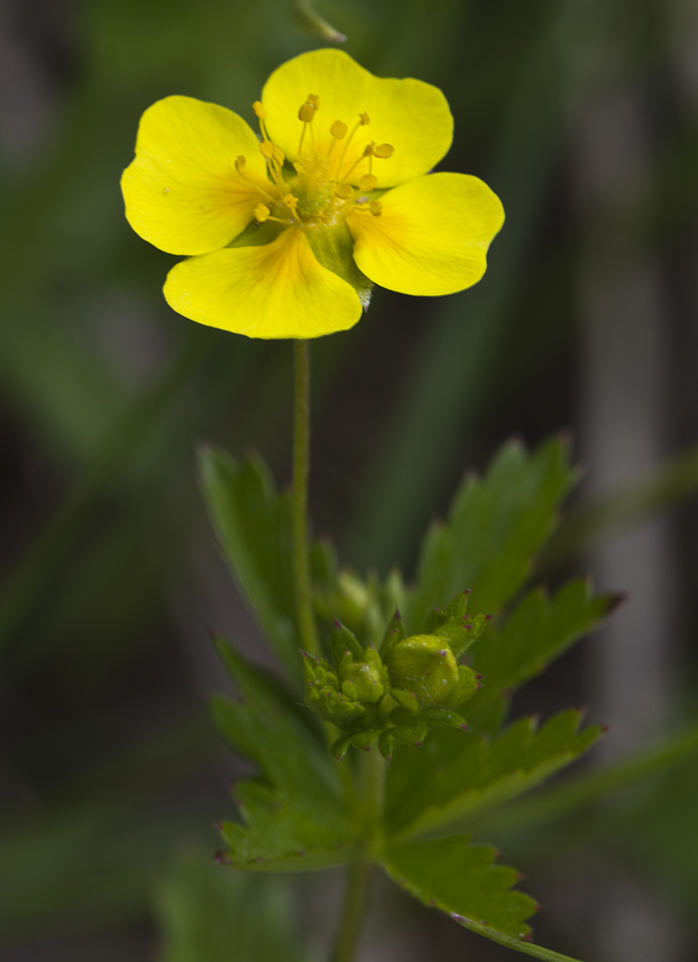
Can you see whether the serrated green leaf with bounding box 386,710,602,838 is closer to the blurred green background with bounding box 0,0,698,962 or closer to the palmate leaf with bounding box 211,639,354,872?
the palmate leaf with bounding box 211,639,354,872

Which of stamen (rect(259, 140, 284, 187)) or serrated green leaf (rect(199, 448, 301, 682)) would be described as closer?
stamen (rect(259, 140, 284, 187))

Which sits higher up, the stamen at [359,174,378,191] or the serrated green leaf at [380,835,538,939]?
the stamen at [359,174,378,191]

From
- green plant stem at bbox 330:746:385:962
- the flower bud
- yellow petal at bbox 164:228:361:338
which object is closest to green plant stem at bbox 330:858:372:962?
green plant stem at bbox 330:746:385:962

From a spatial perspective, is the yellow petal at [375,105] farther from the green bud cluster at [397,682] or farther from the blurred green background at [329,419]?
the blurred green background at [329,419]

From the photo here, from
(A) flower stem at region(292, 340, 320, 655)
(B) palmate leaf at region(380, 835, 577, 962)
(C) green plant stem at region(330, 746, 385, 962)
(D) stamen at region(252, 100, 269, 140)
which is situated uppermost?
(D) stamen at region(252, 100, 269, 140)

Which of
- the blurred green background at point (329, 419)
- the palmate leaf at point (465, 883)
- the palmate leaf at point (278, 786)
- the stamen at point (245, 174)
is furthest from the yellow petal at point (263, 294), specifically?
the blurred green background at point (329, 419)

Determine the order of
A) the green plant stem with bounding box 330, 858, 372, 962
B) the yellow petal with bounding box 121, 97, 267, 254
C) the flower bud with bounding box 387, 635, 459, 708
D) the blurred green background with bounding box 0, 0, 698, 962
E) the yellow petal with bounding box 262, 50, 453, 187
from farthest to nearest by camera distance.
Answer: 1. the blurred green background with bounding box 0, 0, 698, 962
2. the green plant stem with bounding box 330, 858, 372, 962
3. the yellow petal with bounding box 262, 50, 453, 187
4. the yellow petal with bounding box 121, 97, 267, 254
5. the flower bud with bounding box 387, 635, 459, 708

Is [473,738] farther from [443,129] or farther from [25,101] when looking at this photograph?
[25,101]

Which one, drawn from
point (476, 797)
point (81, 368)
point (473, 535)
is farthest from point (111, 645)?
point (476, 797)
